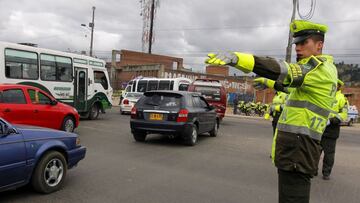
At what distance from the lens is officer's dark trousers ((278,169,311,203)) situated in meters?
2.90

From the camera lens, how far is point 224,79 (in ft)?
159

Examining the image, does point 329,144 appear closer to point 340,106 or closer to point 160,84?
point 340,106

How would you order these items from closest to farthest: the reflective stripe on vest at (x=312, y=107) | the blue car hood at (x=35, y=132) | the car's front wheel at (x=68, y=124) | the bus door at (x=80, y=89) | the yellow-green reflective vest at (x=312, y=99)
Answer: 1. the yellow-green reflective vest at (x=312, y=99)
2. the reflective stripe on vest at (x=312, y=107)
3. the blue car hood at (x=35, y=132)
4. the car's front wheel at (x=68, y=124)
5. the bus door at (x=80, y=89)

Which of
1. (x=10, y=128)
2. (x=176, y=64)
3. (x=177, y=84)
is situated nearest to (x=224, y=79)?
(x=176, y=64)

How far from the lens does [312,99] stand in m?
2.86

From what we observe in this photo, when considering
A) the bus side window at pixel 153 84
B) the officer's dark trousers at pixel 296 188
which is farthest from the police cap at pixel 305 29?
the bus side window at pixel 153 84

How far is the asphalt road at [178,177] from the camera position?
528 centimetres

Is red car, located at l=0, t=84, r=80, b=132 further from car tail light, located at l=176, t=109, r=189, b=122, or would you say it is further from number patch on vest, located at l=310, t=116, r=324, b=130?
number patch on vest, located at l=310, t=116, r=324, b=130

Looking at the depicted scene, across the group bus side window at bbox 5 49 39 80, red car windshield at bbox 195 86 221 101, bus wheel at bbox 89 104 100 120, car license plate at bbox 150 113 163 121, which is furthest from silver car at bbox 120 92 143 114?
car license plate at bbox 150 113 163 121

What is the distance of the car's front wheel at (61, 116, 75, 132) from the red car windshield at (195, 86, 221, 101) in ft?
26.2

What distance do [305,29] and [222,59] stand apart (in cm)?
91

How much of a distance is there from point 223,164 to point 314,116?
5114mm

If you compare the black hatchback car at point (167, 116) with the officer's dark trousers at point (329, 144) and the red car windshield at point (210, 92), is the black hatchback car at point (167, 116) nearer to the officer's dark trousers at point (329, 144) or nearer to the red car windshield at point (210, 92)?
the officer's dark trousers at point (329, 144)

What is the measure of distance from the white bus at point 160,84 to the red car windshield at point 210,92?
4.94 m
